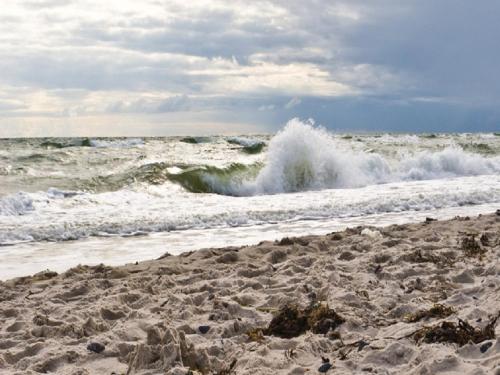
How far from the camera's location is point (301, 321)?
4164mm

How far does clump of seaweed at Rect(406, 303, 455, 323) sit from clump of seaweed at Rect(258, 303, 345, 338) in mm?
483

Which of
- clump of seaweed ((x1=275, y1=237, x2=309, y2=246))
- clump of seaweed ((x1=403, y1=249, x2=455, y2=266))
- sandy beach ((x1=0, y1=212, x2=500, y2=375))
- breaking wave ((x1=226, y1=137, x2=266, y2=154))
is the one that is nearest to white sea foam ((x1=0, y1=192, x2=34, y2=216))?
sandy beach ((x1=0, y1=212, x2=500, y2=375))

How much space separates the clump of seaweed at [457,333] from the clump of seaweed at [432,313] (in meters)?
0.32

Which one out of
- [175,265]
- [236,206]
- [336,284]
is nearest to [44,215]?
[236,206]

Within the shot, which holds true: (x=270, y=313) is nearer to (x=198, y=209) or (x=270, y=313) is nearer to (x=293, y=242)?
(x=293, y=242)

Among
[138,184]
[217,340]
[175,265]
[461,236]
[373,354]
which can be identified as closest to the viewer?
[373,354]

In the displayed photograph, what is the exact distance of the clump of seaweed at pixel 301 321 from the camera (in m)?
4.05

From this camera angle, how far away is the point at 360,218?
413 inches

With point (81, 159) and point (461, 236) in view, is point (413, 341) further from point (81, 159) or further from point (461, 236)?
point (81, 159)

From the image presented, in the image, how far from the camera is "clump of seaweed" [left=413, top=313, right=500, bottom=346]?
341 centimetres

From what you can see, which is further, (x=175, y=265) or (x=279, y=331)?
(x=175, y=265)

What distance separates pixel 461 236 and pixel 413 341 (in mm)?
4016

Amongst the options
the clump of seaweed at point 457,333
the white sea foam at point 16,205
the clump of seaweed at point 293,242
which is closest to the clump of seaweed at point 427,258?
the clump of seaweed at point 293,242

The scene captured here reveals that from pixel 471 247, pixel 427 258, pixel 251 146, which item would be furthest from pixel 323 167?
pixel 427 258
